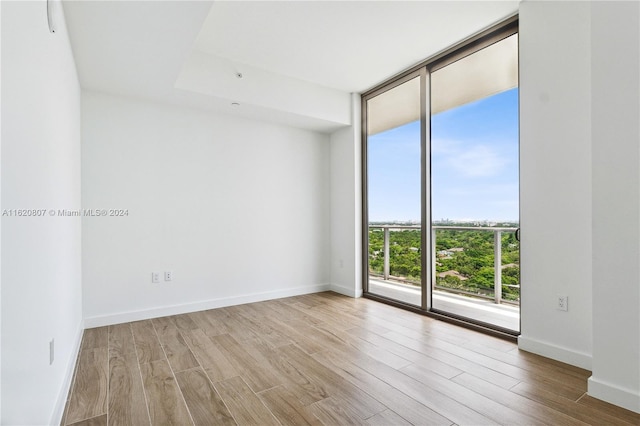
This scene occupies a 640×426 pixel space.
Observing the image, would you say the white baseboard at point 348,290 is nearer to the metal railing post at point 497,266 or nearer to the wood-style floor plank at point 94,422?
the metal railing post at point 497,266

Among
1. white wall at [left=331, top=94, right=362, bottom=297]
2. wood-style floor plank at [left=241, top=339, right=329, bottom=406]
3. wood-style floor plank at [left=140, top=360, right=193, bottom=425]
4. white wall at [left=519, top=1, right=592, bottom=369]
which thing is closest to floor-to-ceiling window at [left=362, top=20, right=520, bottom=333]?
white wall at [left=331, top=94, right=362, bottom=297]

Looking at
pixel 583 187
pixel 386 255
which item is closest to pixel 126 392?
pixel 583 187

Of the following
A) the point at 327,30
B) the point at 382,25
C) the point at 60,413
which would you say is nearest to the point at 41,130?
the point at 60,413

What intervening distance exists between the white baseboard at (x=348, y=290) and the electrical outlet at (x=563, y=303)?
2285 mm

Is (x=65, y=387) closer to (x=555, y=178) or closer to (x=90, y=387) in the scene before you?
(x=90, y=387)

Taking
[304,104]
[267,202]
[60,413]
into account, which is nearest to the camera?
[60,413]

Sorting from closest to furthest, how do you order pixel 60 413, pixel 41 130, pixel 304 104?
pixel 41 130, pixel 60 413, pixel 304 104

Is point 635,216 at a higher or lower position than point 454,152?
lower

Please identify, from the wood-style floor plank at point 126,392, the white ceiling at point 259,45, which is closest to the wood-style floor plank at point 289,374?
the wood-style floor plank at point 126,392

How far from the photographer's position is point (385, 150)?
427 centimetres

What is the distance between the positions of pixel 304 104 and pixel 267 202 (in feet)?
4.20

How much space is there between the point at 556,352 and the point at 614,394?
54cm

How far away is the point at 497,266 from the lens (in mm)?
3791

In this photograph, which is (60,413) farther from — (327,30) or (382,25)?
(382,25)
